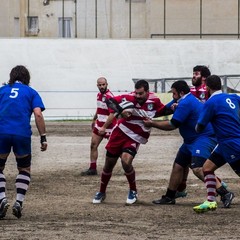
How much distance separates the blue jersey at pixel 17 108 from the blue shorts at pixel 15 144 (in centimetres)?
5

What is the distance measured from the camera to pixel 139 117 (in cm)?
1466

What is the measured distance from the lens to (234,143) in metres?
12.9

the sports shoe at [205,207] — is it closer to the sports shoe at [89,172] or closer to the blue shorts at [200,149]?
the blue shorts at [200,149]

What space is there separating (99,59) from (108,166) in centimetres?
3975

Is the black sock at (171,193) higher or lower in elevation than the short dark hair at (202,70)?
lower

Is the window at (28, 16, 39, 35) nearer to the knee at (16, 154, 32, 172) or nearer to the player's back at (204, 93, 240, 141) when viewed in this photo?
the knee at (16, 154, 32, 172)

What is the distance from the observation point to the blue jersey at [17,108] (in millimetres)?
12844

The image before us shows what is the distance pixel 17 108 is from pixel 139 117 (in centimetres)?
236

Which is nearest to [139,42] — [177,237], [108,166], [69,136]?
[69,136]

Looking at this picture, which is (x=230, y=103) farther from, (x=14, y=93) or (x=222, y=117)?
(x=14, y=93)

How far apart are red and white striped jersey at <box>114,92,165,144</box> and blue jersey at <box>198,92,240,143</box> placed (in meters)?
1.82

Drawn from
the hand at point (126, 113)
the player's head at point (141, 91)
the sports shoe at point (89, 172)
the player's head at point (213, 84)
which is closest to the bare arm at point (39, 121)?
the hand at point (126, 113)

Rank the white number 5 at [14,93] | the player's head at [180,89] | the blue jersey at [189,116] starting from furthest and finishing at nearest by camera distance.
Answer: the player's head at [180,89] < the blue jersey at [189,116] < the white number 5 at [14,93]

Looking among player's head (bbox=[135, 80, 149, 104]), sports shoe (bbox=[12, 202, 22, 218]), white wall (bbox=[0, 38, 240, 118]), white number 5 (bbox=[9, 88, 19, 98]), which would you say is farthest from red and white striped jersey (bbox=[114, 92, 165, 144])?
white wall (bbox=[0, 38, 240, 118])
